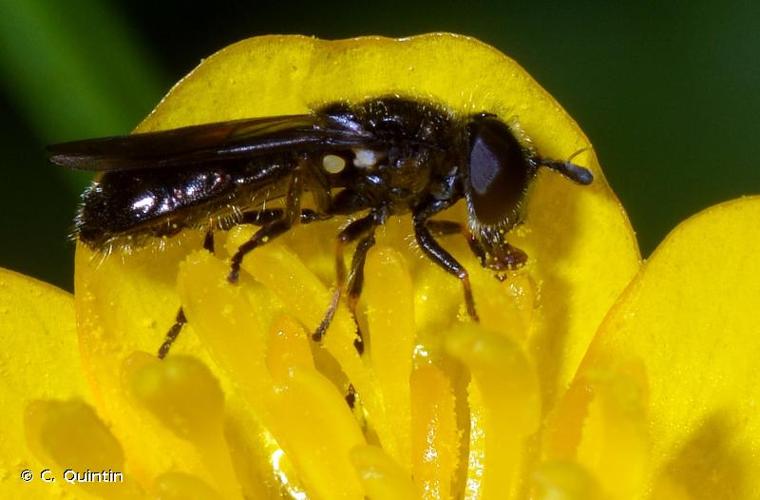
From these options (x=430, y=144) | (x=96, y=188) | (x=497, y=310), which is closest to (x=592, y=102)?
(x=430, y=144)

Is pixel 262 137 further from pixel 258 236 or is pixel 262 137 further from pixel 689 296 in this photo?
→ pixel 689 296

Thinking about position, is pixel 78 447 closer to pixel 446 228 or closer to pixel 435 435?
pixel 435 435

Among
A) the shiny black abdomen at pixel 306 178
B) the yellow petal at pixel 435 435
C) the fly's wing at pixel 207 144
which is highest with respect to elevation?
the fly's wing at pixel 207 144

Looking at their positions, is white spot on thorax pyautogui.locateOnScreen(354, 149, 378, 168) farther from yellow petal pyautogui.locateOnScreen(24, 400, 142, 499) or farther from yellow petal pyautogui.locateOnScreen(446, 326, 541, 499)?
yellow petal pyautogui.locateOnScreen(24, 400, 142, 499)

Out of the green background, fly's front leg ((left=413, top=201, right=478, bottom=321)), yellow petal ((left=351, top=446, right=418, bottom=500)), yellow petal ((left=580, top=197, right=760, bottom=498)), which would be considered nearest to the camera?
yellow petal ((left=351, top=446, right=418, bottom=500))

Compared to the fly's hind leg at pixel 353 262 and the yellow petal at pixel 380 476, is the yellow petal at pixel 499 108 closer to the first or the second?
the fly's hind leg at pixel 353 262

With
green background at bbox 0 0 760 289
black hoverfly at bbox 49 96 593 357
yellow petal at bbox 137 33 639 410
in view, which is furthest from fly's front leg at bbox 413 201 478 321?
green background at bbox 0 0 760 289

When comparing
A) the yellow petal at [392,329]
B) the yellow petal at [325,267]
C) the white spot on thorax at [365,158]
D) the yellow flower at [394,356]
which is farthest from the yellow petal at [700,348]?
the white spot on thorax at [365,158]
